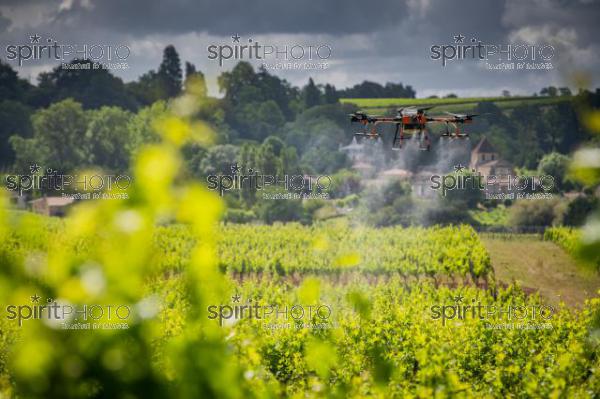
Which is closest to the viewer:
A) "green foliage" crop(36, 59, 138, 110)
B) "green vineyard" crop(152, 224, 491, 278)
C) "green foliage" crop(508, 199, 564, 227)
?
"green vineyard" crop(152, 224, 491, 278)

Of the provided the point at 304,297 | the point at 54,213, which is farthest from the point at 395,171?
the point at 304,297

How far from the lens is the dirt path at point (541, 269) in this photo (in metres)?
25.3

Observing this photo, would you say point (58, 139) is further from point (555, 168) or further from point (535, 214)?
point (555, 168)

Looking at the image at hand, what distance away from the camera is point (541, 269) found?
1206 inches

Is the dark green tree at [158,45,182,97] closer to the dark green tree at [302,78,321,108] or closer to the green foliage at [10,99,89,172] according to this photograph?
the dark green tree at [302,78,321,108]

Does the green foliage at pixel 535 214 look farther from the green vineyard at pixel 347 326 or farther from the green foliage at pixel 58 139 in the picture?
the green foliage at pixel 58 139

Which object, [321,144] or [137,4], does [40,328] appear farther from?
[137,4]

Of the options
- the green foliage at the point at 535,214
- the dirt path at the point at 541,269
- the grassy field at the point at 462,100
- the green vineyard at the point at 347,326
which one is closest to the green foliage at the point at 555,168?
the green foliage at the point at 535,214

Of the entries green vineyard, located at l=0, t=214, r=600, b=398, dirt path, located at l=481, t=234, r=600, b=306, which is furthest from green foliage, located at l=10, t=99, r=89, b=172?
dirt path, located at l=481, t=234, r=600, b=306

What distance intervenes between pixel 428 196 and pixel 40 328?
164 feet

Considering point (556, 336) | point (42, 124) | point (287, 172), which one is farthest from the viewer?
point (42, 124)

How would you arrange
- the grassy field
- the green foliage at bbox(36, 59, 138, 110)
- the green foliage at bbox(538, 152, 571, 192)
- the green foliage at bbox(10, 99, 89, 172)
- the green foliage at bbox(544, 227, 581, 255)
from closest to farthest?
the green foliage at bbox(544, 227, 581, 255), the green foliage at bbox(538, 152, 571, 192), the green foliage at bbox(10, 99, 89, 172), the grassy field, the green foliage at bbox(36, 59, 138, 110)

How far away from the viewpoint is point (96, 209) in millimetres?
1451

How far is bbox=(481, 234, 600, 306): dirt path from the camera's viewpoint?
2528 centimetres
